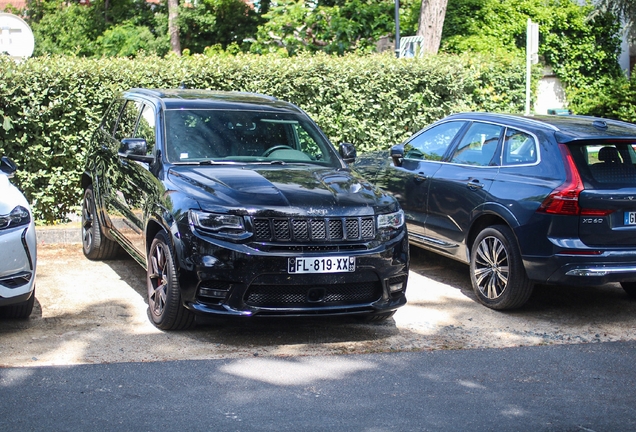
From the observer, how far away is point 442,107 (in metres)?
13.6

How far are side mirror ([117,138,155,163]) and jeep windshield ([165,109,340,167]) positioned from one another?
0.19 m

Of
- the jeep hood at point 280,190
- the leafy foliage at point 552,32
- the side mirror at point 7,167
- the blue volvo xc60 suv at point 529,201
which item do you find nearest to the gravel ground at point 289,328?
the blue volvo xc60 suv at point 529,201

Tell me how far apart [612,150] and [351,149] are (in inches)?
90.8

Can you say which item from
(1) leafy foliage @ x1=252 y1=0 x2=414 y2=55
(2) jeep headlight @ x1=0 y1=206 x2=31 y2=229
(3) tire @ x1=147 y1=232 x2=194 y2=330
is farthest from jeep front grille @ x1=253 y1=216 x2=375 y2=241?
(1) leafy foliage @ x1=252 y1=0 x2=414 y2=55

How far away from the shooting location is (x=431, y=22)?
19.5 meters

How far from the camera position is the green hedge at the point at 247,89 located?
1113cm

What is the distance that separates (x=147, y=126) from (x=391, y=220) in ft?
8.33

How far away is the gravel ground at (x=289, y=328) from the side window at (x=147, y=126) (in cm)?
144

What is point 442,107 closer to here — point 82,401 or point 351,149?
point 351,149

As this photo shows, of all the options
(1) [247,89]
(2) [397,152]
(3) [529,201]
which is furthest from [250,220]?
(1) [247,89]

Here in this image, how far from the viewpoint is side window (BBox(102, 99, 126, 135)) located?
30.1 ft

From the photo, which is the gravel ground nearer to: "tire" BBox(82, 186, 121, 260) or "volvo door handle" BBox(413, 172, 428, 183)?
"tire" BBox(82, 186, 121, 260)

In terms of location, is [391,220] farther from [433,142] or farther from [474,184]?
[433,142]

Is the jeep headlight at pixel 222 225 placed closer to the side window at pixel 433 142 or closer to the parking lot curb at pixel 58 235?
the side window at pixel 433 142
